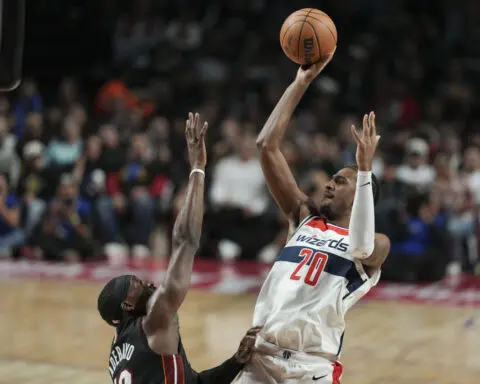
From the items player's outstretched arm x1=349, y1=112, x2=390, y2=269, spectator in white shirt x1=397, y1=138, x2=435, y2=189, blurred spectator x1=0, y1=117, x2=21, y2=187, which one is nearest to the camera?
player's outstretched arm x1=349, y1=112, x2=390, y2=269

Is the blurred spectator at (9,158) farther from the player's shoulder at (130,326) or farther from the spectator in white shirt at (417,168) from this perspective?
the player's shoulder at (130,326)

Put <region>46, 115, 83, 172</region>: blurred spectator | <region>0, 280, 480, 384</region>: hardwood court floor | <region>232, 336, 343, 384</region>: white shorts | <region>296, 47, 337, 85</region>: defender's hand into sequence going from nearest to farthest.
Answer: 1. <region>232, 336, 343, 384</region>: white shorts
2. <region>296, 47, 337, 85</region>: defender's hand
3. <region>0, 280, 480, 384</region>: hardwood court floor
4. <region>46, 115, 83, 172</region>: blurred spectator

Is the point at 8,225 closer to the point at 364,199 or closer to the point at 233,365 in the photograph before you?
the point at 233,365

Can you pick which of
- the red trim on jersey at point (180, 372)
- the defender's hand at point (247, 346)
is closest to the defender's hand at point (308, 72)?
the defender's hand at point (247, 346)

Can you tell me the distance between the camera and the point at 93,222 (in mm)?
13102

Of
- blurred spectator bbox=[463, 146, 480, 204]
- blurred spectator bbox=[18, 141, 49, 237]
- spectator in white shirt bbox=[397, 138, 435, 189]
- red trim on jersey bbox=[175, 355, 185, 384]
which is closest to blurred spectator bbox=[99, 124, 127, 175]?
blurred spectator bbox=[18, 141, 49, 237]

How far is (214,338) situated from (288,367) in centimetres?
416

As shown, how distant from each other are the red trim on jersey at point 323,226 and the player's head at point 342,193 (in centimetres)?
7

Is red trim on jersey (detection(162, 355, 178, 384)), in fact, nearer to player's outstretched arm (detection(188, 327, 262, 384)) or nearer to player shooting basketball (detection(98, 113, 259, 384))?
player shooting basketball (detection(98, 113, 259, 384))

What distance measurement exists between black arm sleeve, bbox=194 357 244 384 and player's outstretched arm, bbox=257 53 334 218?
89 centimetres

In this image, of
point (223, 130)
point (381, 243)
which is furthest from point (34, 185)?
point (381, 243)

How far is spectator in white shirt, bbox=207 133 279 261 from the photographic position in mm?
12531

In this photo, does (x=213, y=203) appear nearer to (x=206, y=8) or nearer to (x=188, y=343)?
(x=188, y=343)

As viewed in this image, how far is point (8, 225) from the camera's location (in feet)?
42.2
